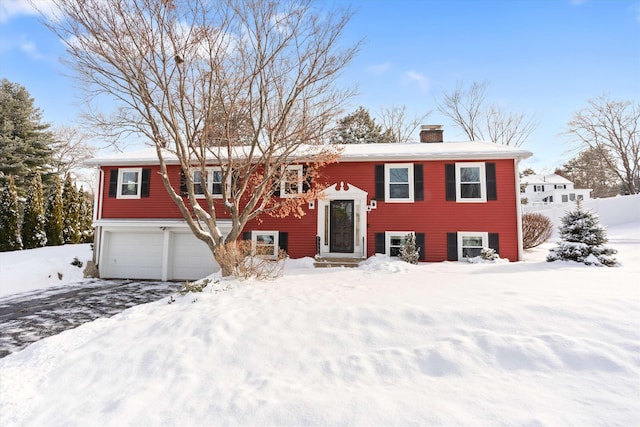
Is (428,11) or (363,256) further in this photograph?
(363,256)

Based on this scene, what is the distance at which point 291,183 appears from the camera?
11414 millimetres

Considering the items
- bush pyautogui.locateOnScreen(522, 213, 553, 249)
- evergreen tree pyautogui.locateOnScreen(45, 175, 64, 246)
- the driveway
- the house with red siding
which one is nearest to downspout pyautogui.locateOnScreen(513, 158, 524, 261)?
the house with red siding

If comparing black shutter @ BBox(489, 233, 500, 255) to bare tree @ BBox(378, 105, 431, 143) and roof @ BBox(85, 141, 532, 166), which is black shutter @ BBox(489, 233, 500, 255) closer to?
roof @ BBox(85, 141, 532, 166)

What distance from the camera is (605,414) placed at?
2.52 metres

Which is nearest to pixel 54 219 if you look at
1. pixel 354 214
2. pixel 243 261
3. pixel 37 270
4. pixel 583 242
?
pixel 37 270

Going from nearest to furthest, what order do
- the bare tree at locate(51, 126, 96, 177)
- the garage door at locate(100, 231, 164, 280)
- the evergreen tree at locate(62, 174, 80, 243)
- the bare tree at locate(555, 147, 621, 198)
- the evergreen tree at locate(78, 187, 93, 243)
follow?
the garage door at locate(100, 231, 164, 280) < the evergreen tree at locate(62, 174, 80, 243) < the evergreen tree at locate(78, 187, 93, 243) < the bare tree at locate(51, 126, 96, 177) < the bare tree at locate(555, 147, 621, 198)

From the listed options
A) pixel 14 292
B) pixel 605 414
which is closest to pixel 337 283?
pixel 605 414

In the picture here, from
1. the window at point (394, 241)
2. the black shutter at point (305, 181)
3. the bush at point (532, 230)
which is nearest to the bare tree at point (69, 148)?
the black shutter at point (305, 181)

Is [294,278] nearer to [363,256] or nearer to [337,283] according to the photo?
[337,283]

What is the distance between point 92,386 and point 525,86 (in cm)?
1310

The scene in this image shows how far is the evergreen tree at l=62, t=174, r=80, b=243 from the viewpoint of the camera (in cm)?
1811

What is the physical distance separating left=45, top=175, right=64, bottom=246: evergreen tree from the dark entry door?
16.3 meters

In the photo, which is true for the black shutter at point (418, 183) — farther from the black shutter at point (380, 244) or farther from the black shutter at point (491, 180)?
the black shutter at point (491, 180)

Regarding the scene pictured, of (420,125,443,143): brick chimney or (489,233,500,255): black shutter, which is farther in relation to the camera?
(420,125,443,143): brick chimney
